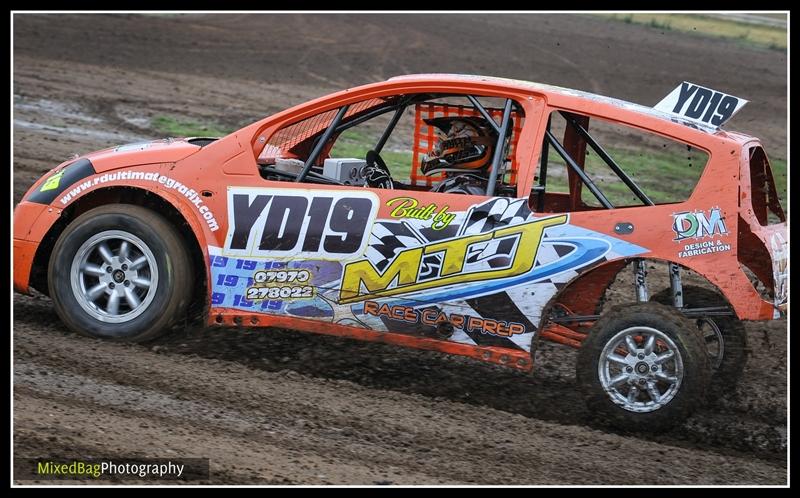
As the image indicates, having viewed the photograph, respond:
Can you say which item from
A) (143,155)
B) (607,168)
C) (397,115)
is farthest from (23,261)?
(607,168)

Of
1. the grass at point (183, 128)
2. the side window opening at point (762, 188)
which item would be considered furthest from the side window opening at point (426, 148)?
the grass at point (183, 128)

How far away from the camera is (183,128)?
44.1ft

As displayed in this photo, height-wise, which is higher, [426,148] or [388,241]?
[426,148]

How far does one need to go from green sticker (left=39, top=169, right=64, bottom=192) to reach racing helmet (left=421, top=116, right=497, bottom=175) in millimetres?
2260

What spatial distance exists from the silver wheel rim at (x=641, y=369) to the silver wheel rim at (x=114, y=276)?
8.47 feet

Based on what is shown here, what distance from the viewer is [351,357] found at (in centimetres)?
655

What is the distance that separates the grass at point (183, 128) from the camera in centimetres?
1314

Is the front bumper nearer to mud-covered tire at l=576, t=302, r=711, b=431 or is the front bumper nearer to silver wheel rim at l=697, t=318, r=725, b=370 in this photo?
mud-covered tire at l=576, t=302, r=711, b=431

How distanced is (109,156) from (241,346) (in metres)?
1.37

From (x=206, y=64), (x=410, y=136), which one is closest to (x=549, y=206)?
(x=410, y=136)

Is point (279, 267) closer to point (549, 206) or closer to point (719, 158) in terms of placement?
point (549, 206)

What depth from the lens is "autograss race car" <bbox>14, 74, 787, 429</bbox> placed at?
5.67m

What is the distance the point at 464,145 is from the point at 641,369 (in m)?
1.78

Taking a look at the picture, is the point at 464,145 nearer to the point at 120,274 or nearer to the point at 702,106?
the point at 702,106
